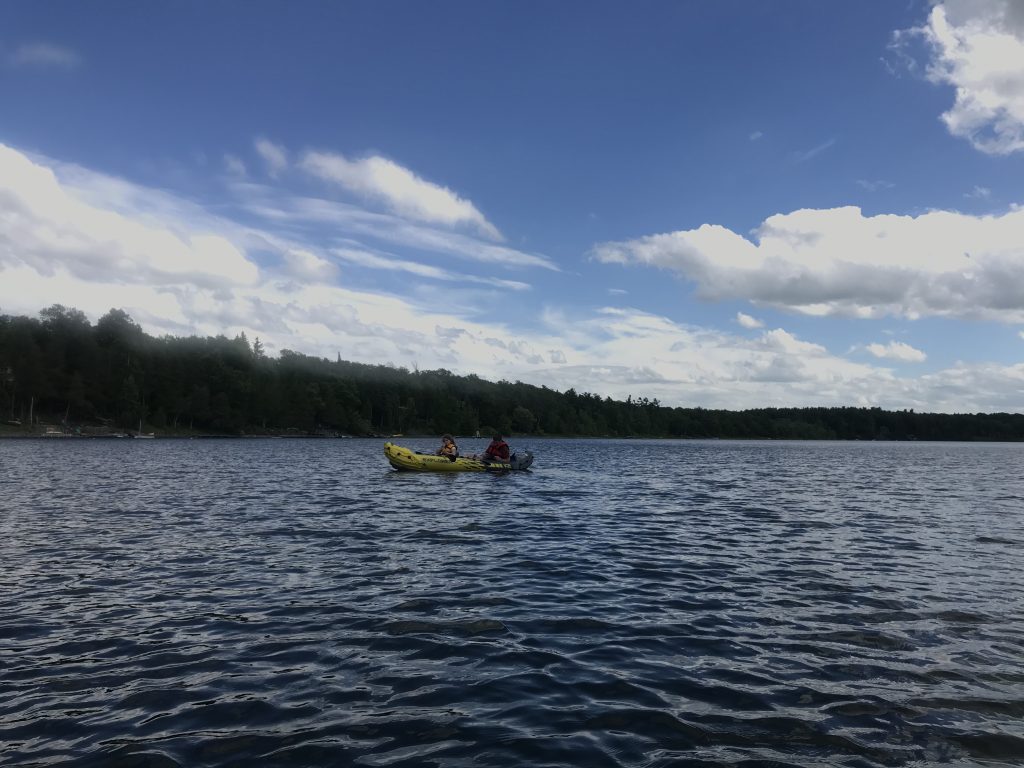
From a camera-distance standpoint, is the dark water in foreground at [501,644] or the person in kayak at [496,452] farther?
the person in kayak at [496,452]

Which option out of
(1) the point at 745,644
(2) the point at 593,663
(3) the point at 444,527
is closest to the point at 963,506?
(3) the point at 444,527

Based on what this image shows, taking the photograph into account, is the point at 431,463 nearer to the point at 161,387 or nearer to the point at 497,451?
the point at 497,451

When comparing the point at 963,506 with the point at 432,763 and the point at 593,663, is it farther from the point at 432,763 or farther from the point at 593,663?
the point at 432,763

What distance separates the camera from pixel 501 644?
380 inches

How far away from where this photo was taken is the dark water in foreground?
6727 mm

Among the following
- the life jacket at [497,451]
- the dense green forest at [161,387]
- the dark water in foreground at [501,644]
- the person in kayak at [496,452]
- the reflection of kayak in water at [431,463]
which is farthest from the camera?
the dense green forest at [161,387]

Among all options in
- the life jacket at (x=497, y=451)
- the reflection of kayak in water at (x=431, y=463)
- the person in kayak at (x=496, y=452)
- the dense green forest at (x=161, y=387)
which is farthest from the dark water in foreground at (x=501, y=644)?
the dense green forest at (x=161, y=387)

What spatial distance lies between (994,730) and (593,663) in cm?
447

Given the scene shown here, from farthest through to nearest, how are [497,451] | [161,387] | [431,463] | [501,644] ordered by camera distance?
[161,387] → [497,451] → [431,463] → [501,644]

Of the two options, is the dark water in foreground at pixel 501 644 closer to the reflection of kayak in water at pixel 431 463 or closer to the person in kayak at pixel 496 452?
the reflection of kayak in water at pixel 431 463

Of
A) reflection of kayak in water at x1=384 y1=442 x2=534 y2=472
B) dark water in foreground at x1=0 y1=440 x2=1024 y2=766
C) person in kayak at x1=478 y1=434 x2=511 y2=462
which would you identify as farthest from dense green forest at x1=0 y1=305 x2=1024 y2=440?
dark water in foreground at x1=0 y1=440 x2=1024 y2=766

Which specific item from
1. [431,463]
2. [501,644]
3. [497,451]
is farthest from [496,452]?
[501,644]

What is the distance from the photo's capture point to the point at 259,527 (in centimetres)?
1980

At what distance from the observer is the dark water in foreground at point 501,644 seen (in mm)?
6727
